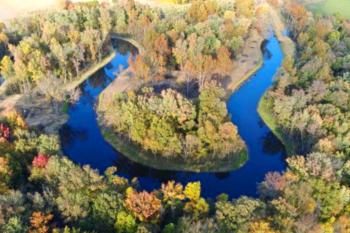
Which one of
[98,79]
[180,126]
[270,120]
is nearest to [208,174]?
[180,126]

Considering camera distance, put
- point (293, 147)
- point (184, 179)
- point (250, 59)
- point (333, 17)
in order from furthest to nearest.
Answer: point (333, 17)
point (250, 59)
point (293, 147)
point (184, 179)

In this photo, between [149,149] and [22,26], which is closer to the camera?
[149,149]

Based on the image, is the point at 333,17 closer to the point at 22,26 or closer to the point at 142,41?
the point at 142,41

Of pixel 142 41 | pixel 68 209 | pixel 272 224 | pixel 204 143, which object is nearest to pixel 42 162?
pixel 68 209

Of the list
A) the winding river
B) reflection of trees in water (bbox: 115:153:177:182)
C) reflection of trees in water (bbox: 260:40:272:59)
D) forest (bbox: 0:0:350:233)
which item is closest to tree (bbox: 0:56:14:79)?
forest (bbox: 0:0:350:233)

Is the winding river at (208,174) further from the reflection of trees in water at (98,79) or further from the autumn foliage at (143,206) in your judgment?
the autumn foliage at (143,206)

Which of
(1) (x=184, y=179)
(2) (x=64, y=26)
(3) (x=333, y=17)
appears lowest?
(1) (x=184, y=179)

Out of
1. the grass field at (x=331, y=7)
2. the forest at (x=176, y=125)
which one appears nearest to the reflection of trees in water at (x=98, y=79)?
the forest at (x=176, y=125)
